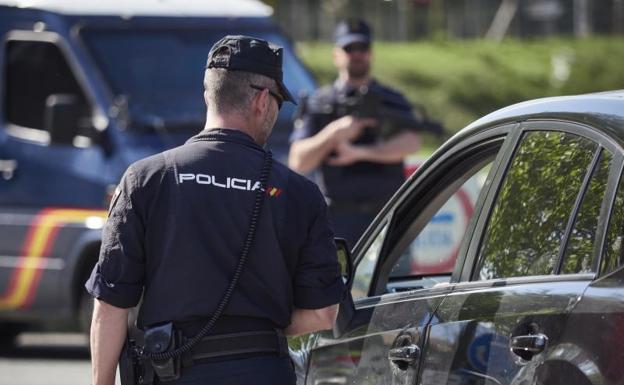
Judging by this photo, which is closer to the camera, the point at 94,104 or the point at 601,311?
the point at 601,311

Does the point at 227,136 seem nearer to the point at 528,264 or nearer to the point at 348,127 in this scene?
the point at 528,264

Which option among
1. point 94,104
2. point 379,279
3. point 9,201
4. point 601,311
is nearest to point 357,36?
point 94,104

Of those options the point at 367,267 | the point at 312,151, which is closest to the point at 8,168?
the point at 312,151

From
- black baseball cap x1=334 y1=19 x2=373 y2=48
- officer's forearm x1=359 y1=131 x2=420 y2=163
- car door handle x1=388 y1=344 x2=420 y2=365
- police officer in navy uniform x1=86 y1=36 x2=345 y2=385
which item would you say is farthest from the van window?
police officer in navy uniform x1=86 y1=36 x2=345 y2=385

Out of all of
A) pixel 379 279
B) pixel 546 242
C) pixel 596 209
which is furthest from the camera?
pixel 379 279

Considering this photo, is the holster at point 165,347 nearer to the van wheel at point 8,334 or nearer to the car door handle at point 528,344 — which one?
the car door handle at point 528,344

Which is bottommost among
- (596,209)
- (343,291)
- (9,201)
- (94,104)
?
(9,201)

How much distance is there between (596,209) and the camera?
346 centimetres

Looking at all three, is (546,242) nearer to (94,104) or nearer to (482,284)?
(482,284)

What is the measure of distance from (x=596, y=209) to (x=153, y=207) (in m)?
1.12

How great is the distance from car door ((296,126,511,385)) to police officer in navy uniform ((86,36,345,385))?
1.28 ft

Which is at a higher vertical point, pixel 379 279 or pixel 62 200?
pixel 379 279

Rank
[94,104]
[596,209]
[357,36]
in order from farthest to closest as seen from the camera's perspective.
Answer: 1. [94,104]
2. [357,36]
3. [596,209]

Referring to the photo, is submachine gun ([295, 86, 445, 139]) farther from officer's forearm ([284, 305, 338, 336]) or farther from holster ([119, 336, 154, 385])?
holster ([119, 336, 154, 385])
